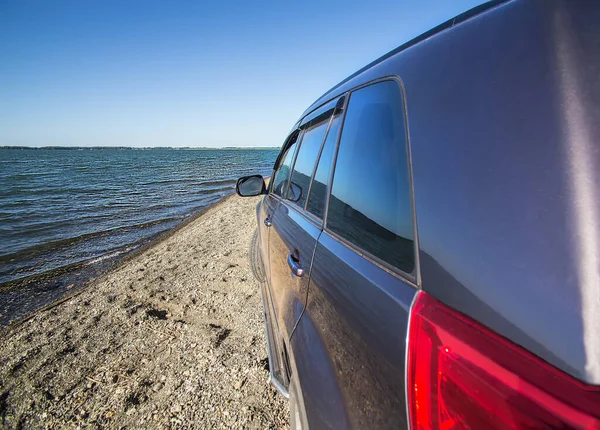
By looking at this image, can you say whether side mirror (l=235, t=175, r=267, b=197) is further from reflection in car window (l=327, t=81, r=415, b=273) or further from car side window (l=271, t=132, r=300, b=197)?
reflection in car window (l=327, t=81, r=415, b=273)

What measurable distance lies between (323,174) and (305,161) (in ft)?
1.70

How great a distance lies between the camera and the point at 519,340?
1.74 ft

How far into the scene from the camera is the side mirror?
3305mm

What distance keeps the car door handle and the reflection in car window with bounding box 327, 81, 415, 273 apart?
289mm

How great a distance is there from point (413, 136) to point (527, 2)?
0.36m

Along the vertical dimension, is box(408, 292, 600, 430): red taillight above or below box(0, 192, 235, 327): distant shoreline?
above

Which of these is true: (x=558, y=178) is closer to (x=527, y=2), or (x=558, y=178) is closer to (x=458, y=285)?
(x=458, y=285)

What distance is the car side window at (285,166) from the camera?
105 inches

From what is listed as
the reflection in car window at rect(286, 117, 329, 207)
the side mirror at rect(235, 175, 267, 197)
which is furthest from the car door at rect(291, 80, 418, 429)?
the side mirror at rect(235, 175, 267, 197)

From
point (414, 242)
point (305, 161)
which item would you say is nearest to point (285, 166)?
point (305, 161)

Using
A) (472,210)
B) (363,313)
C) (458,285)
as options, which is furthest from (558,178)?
(363,313)

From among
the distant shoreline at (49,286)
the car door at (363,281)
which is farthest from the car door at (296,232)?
the distant shoreline at (49,286)

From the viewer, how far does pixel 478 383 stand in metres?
0.55

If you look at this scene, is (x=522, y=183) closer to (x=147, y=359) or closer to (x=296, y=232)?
(x=296, y=232)
